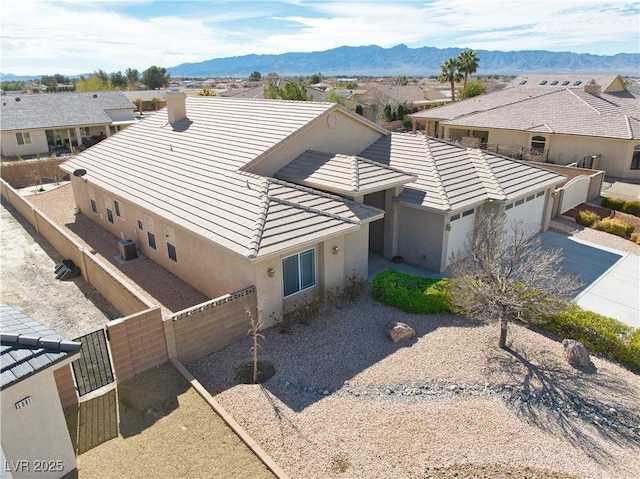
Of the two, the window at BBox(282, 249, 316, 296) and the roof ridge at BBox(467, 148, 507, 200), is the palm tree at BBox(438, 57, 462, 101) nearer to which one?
the roof ridge at BBox(467, 148, 507, 200)

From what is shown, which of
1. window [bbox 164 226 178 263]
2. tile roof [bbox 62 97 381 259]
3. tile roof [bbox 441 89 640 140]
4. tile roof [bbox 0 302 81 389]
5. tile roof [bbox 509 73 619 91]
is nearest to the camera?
tile roof [bbox 0 302 81 389]

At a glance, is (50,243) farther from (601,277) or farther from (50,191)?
(601,277)

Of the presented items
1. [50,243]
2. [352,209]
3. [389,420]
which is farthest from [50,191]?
[389,420]

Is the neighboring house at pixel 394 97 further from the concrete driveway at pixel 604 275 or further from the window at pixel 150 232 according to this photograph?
the window at pixel 150 232

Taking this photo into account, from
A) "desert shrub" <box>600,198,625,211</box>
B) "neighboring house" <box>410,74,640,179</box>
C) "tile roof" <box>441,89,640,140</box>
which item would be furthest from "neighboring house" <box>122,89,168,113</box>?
"desert shrub" <box>600,198,625,211</box>

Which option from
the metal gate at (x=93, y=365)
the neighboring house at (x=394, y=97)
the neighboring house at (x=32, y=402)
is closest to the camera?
the neighboring house at (x=32, y=402)

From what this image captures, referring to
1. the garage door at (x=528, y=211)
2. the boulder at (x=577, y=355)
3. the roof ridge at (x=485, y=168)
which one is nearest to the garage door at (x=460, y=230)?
the roof ridge at (x=485, y=168)

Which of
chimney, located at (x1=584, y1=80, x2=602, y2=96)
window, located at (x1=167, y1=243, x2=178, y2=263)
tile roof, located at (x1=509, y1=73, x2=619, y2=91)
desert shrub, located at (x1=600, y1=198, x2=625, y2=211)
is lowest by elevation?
desert shrub, located at (x1=600, y1=198, x2=625, y2=211)
